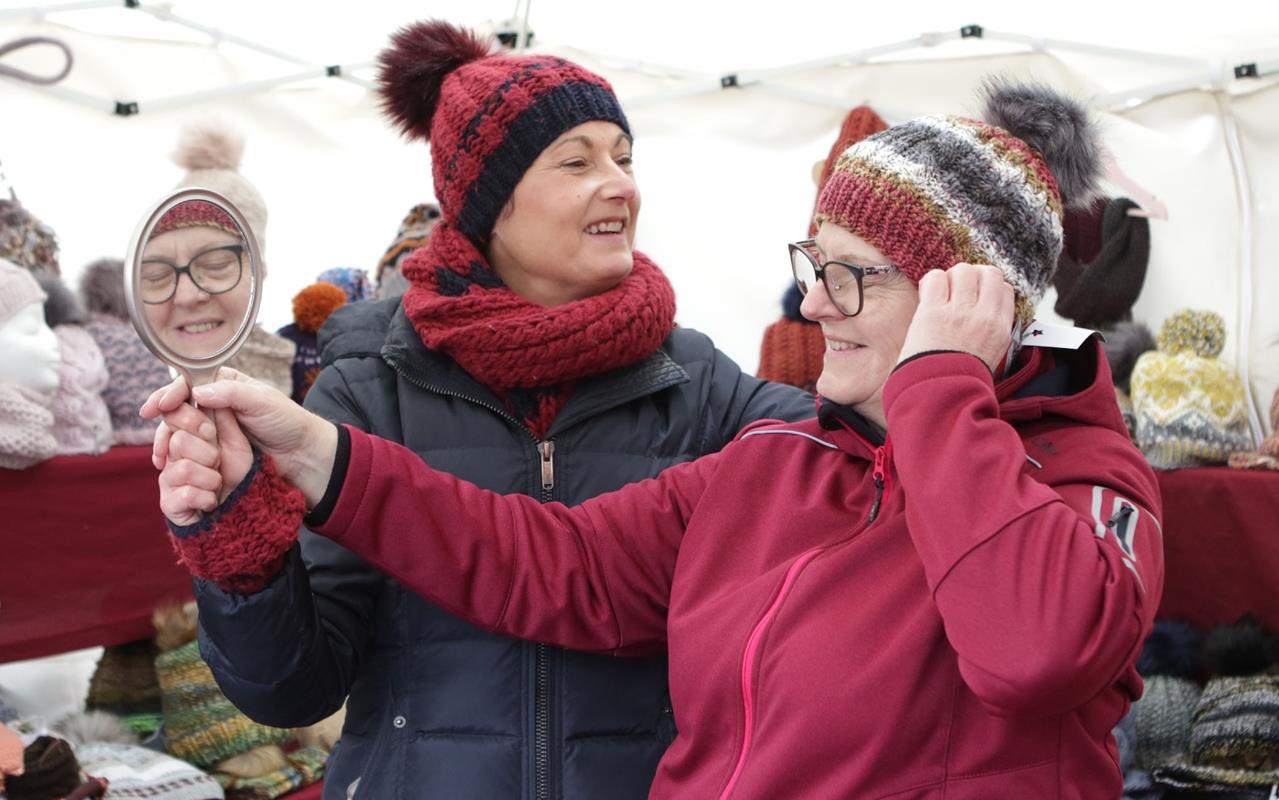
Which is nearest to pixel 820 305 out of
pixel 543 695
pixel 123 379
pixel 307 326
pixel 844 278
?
pixel 844 278

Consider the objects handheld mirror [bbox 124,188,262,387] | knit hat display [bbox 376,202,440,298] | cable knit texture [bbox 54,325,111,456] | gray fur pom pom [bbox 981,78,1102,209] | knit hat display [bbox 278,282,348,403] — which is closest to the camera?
handheld mirror [bbox 124,188,262,387]

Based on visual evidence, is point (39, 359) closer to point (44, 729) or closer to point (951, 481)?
point (44, 729)

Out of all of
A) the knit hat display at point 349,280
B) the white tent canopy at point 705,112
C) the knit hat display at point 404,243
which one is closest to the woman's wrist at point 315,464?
the white tent canopy at point 705,112

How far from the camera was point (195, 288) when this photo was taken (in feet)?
3.94

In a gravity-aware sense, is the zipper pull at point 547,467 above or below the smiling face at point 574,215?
below

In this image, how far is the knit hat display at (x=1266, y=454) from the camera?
2658 mm

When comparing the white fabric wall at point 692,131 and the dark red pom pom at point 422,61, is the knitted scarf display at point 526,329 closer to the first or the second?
the dark red pom pom at point 422,61

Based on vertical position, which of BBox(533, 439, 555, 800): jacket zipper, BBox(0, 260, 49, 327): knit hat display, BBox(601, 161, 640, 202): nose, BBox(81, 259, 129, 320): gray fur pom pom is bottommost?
BBox(533, 439, 555, 800): jacket zipper

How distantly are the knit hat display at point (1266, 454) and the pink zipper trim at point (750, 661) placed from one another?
1.90 metres

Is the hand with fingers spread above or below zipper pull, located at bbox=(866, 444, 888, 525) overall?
above

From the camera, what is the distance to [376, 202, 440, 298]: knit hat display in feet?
12.2

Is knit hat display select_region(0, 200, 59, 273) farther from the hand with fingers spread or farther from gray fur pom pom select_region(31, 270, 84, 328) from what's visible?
the hand with fingers spread

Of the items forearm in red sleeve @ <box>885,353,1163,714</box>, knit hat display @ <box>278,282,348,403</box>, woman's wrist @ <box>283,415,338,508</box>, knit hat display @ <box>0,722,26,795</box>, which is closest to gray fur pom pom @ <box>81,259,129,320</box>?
knit hat display @ <box>278,282,348,403</box>

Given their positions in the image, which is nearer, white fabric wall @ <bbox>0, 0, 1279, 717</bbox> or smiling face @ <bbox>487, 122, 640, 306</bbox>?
smiling face @ <bbox>487, 122, 640, 306</bbox>
